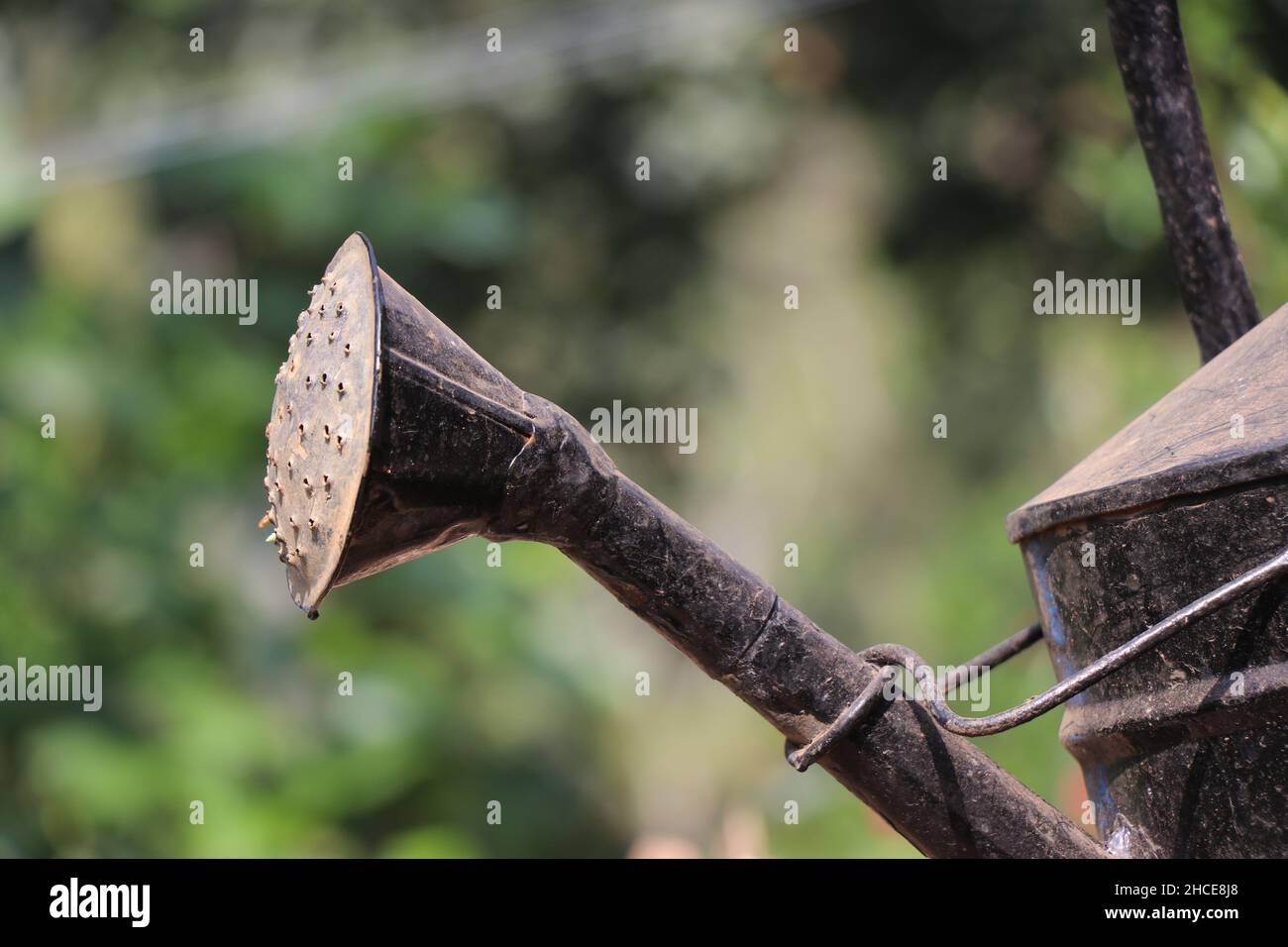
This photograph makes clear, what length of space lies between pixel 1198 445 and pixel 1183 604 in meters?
0.08

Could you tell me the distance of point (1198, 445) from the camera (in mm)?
637

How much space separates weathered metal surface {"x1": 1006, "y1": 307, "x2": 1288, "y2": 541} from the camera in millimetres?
603

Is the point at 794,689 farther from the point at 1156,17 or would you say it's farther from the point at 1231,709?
the point at 1156,17

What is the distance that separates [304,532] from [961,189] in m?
3.03

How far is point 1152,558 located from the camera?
25.1 inches

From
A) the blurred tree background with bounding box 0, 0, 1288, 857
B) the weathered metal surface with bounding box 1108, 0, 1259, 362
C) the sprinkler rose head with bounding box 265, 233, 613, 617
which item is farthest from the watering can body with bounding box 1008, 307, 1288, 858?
the blurred tree background with bounding box 0, 0, 1288, 857

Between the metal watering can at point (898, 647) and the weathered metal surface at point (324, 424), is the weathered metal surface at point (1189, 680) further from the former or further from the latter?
the weathered metal surface at point (324, 424)

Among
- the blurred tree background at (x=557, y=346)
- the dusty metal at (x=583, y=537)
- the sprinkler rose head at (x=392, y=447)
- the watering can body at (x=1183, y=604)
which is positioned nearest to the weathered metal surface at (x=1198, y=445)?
the watering can body at (x=1183, y=604)

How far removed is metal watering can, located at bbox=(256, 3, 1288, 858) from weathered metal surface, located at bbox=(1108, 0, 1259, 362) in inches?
6.0

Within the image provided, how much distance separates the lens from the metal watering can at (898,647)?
58 centimetres

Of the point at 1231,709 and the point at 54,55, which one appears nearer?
the point at 1231,709

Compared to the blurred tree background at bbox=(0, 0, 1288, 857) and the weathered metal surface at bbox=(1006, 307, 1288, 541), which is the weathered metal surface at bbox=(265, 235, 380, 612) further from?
the blurred tree background at bbox=(0, 0, 1288, 857)

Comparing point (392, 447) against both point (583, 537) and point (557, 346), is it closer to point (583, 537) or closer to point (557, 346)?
point (583, 537)

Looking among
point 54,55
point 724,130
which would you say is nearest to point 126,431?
point 54,55
